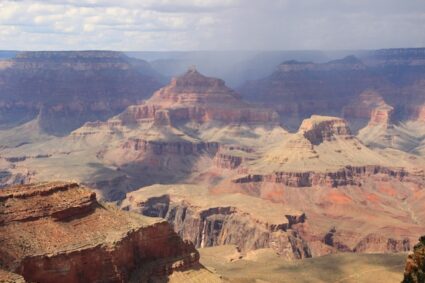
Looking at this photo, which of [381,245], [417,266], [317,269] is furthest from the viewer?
[381,245]

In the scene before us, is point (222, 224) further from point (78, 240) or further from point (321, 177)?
point (78, 240)

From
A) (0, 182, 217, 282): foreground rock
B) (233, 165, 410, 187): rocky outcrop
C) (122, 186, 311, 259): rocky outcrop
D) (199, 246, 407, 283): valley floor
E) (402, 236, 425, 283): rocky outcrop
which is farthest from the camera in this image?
(233, 165, 410, 187): rocky outcrop

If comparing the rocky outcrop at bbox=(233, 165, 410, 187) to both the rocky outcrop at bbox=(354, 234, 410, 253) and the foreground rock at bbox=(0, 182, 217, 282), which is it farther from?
the foreground rock at bbox=(0, 182, 217, 282)

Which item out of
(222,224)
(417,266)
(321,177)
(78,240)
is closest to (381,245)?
(222,224)

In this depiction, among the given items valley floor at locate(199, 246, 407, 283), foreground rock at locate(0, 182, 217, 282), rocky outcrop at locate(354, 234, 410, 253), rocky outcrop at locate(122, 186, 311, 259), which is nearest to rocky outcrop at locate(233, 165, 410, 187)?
rocky outcrop at locate(122, 186, 311, 259)

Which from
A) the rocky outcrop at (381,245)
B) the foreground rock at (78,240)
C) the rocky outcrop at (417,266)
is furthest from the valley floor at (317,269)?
the rocky outcrop at (417,266)
